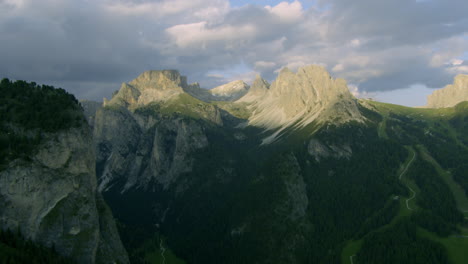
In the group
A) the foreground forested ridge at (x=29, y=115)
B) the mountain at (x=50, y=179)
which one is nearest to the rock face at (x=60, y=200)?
the mountain at (x=50, y=179)

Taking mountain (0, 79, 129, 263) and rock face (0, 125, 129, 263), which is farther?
mountain (0, 79, 129, 263)

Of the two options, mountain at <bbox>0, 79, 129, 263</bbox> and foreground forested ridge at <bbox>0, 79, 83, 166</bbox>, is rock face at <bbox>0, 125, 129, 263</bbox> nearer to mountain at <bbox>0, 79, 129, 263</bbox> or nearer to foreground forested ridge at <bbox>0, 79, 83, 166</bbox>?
mountain at <bbox>0, 79, 129, 263</bbox>

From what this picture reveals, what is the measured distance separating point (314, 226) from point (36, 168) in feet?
488

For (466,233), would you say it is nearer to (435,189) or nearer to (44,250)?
(435,189)

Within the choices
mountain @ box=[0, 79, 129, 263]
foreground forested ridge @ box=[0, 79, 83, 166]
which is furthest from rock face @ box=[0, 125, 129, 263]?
foreground forested ridge @ box=[0, 79, 83, 166]

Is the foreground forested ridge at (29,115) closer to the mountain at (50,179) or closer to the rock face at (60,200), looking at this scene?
the mountain at (50,179)

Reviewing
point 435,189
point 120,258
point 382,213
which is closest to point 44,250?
point 120,258

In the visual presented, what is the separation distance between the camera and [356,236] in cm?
17588

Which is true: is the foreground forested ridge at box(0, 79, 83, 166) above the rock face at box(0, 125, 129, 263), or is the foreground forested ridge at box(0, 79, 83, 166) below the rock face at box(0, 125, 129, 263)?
above

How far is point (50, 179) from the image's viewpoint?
3885 inches

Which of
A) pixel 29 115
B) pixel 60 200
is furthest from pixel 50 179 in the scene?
pixel 29 115

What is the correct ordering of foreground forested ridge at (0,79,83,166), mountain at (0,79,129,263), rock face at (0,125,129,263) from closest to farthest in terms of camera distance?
rock face at (0,125,129,263) → mountain at (0,79,129,263) → foreground forested ridge at (0,79,83,166)

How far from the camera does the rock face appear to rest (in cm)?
9156

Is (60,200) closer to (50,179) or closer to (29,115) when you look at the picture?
(50,179)
